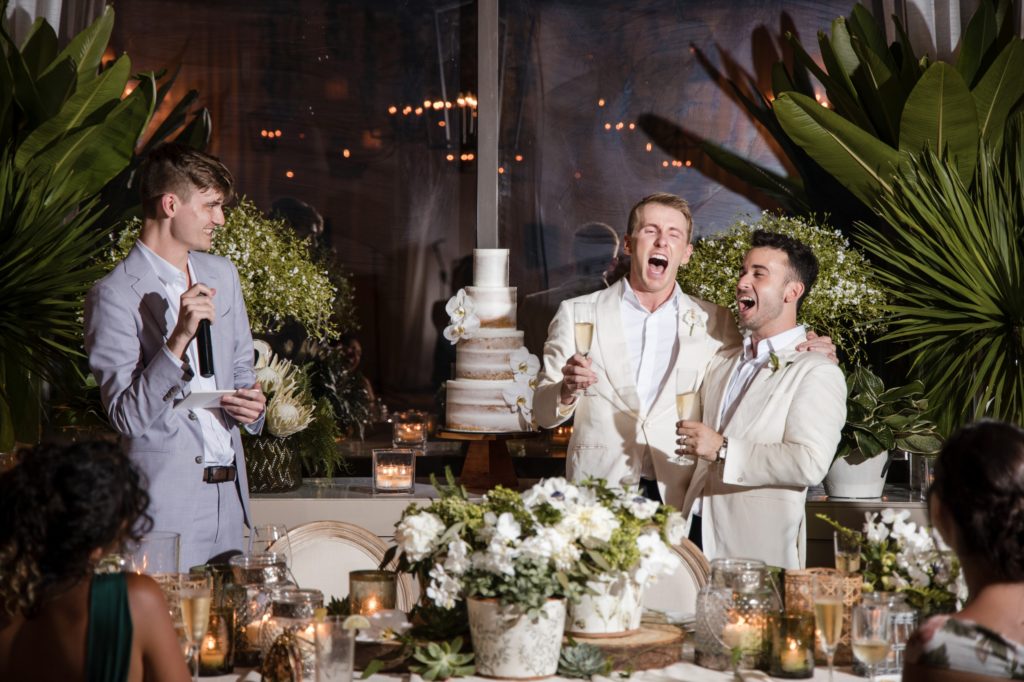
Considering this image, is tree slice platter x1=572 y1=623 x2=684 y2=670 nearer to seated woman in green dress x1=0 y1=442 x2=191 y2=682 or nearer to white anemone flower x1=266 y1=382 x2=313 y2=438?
seated woman in green dress x1=0 y1=442 x2=191 y2=682

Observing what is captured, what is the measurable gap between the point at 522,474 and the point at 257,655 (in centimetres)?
264

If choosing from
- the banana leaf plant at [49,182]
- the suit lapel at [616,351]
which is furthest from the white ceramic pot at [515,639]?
the banana leaf plant at [49,182]

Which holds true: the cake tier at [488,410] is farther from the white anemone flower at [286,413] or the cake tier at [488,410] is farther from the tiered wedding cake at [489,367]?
the white anemone flower at [286,413]

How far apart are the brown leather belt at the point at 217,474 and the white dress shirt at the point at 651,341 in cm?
124

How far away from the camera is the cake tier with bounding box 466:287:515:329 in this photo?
4184 millimetres

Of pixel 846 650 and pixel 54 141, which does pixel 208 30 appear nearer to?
pixel 54 141

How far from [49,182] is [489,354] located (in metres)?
1.63

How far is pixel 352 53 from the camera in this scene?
4867 mm

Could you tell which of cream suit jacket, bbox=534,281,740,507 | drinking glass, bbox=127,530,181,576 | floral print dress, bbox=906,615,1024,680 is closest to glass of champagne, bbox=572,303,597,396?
cream suit jacket, bbox=534,281,740,507

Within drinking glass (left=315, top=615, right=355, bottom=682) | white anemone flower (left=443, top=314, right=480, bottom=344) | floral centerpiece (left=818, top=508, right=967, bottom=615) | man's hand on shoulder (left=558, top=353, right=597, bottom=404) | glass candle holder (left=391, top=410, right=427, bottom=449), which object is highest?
white anemone flower (left=443, top=314, right=480, bottom=344)

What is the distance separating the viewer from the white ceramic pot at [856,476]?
3961 millimetres

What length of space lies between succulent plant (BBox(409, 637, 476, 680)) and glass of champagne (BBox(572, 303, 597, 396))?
4.16 ft

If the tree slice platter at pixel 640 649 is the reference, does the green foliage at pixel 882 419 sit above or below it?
above

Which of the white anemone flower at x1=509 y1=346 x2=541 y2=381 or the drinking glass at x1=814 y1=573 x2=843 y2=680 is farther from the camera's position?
the white anemone flower at x1=509 y1=346 x2=541 y2=381
